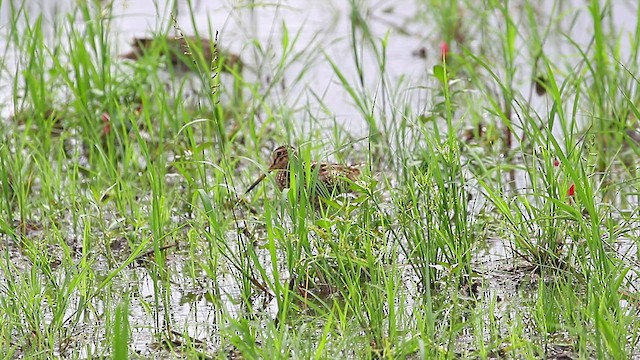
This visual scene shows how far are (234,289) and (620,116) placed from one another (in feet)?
6.83

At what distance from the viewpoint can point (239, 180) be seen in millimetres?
5148

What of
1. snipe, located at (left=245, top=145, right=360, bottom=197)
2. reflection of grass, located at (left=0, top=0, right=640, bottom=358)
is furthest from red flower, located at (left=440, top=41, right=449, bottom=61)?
snipe, located at (left=245, top=145, right=360, bottom=197)

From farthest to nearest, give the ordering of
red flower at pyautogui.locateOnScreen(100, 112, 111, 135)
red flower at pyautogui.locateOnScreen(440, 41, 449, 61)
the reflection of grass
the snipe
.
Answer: red flower at pyautogui.locateOnScreen(100, 112, 111, 135), red flower at pyautogui.locateOnScreen(440, 41, 449, 61), the snipe, the reflection of grass

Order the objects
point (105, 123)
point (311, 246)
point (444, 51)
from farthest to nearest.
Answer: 1. point (105, 123)
2. point (444, 51)
3. point (311, 246)

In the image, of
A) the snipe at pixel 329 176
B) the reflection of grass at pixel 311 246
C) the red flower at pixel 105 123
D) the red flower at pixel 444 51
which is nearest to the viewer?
the reflection of grass at pixel 311 246

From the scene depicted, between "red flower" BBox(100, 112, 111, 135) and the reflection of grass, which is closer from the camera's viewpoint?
the reflection of grass

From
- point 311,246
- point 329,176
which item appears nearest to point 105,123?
point 329,176

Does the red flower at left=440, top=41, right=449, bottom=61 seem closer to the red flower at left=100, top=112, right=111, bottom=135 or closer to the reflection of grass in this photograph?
the reflection of grass

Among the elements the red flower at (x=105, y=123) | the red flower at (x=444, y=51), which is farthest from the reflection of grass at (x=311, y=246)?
the red flower at (x=444, y=51)

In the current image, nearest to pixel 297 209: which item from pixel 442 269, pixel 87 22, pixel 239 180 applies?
pixel 442 269

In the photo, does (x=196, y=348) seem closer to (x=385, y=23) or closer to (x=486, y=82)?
(x=486, y=82)

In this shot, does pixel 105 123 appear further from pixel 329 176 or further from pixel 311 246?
pixel 311 246

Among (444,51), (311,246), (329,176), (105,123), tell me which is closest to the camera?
(311,246)

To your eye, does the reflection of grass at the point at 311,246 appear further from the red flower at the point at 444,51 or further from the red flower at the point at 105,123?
the red flower at the point at 444,51
